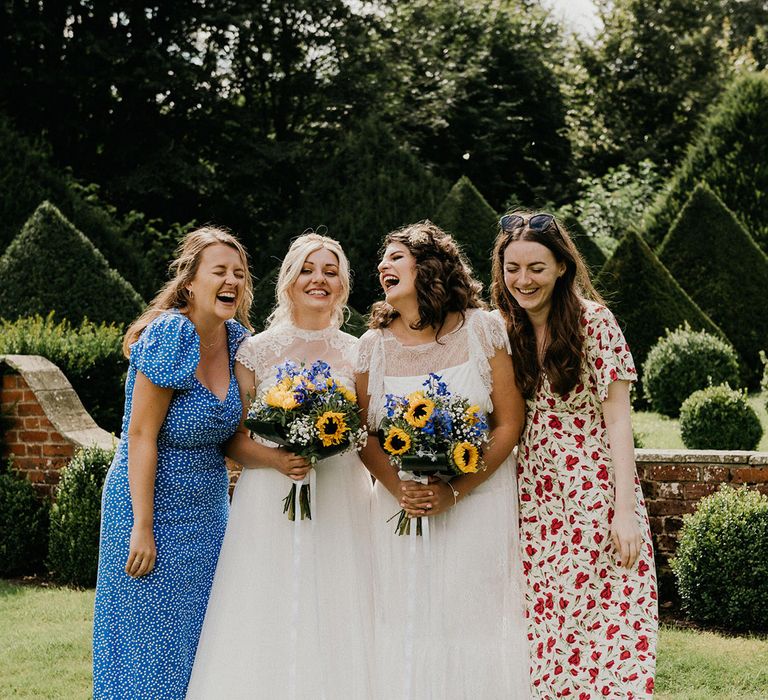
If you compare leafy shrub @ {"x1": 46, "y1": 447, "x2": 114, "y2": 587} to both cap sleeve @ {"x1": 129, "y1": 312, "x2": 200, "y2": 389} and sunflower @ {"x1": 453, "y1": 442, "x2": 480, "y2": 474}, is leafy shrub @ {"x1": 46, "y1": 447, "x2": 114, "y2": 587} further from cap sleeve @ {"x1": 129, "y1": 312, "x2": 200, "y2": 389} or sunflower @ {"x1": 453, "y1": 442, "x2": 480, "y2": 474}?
sunflower @ {"x1": 453, "y1": 442, "x2": 480, "y2": 474}

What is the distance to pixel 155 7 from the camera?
776 inches

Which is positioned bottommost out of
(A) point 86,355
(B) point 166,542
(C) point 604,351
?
(B) point 166,542

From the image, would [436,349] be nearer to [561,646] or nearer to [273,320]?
[273,320]

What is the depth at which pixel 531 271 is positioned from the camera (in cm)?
385

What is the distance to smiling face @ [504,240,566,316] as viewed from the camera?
3.84 meters

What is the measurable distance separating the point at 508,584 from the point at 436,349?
103 centimetres

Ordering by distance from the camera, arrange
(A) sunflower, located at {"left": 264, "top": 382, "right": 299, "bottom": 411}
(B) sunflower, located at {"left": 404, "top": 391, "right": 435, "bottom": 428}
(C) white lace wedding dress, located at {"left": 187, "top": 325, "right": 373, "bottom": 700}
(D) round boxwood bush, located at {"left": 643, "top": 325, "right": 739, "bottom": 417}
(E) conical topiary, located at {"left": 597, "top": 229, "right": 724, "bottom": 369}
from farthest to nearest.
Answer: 1. (E) conical topiary, located at {"left": 597, "top": 229, "right": 724, "bottom": 369}
2. (D) round boxwood bush, located at {"left": 643, "top": 325, "right": 739, "bottom": 417}
3. (C) white lace wedding dress, located at {"left": 187, "top": 325, "right": 373, "bottom": 700}
4. (A) sunflower, located at {"left": 264, "top": 382, "right": 299, "bottom": 411}
5. (B) sunflower, located at {"left": 404, "top": 391, "right": 435, "bottom": 428}

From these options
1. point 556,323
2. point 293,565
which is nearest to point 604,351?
point 556,323

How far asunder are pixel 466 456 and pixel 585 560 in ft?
2.22

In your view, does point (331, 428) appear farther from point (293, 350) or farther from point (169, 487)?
point (169, 487)

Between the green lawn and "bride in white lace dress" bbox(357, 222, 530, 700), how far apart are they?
1.52m

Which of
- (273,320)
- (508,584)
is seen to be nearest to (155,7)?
(273,320)

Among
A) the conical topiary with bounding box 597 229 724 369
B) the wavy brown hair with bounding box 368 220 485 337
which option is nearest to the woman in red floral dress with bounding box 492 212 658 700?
the wavy brown hair with bounding box 368 220 485 337

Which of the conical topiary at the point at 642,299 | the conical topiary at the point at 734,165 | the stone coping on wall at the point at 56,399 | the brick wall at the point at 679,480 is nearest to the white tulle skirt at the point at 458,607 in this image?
the brick wall at the point at 679,480
